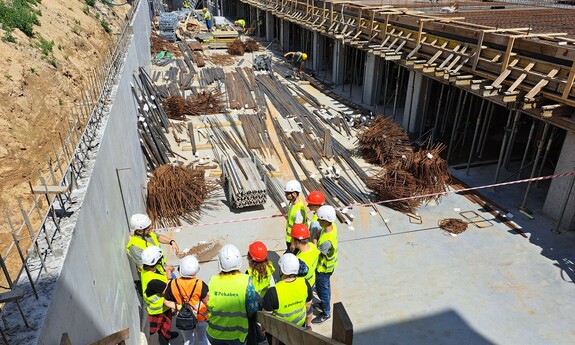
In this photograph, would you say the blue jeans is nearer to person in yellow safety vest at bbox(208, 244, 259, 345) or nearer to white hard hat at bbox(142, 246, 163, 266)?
person in yellow safety vest at bbox(208, 244, 259, 345)

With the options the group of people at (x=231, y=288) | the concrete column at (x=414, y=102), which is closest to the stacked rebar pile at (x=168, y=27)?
the concrete column at (x=414, y=102)

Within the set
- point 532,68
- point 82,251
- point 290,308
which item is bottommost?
point 290,308

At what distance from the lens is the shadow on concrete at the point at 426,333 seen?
6.08 meters

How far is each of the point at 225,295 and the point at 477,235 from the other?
21.6 ft

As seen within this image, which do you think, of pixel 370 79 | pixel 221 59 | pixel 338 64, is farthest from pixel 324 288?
pixel 221 59

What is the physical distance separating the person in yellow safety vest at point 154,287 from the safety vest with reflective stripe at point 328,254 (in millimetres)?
2294

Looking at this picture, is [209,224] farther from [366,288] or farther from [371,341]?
[371,341]

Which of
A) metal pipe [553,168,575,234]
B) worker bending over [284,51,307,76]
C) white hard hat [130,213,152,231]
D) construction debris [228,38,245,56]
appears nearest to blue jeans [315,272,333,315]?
white hard hat [130,213,152,231]

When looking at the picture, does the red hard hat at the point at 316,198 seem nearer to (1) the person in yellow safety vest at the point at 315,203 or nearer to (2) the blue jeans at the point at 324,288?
(1) the person in yellow safety vest at the point at 315,203

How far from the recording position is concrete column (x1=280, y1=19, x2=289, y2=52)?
90.0ft

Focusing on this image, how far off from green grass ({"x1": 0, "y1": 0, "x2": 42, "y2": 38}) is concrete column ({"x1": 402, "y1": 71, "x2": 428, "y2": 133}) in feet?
39.1

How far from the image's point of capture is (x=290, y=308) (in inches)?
170

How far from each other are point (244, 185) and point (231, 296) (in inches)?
206

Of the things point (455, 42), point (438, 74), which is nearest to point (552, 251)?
point (438, 74)
